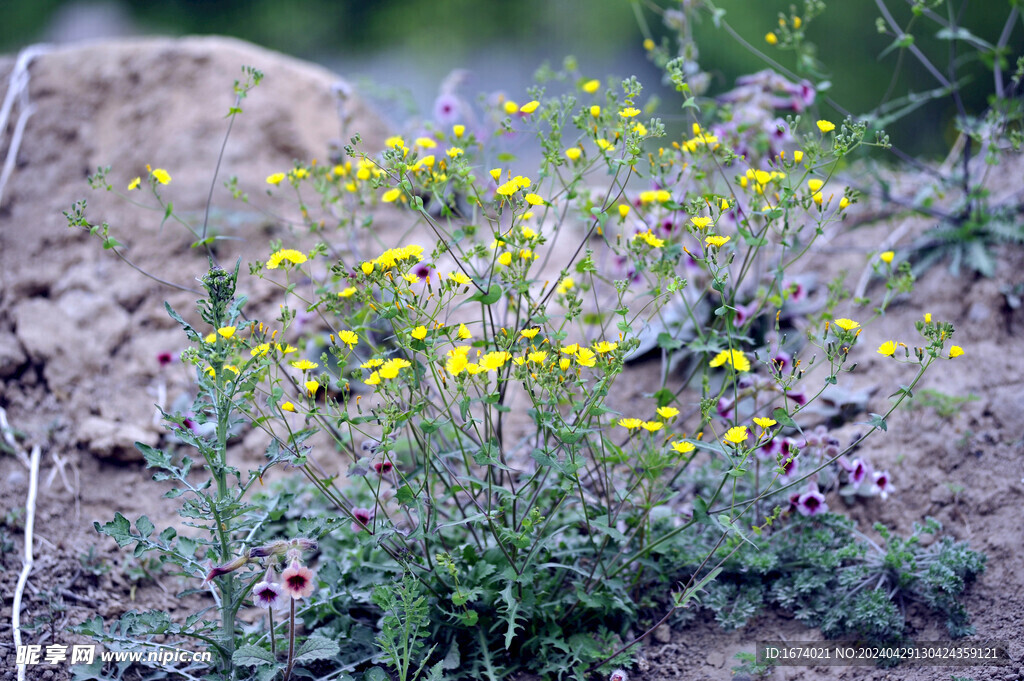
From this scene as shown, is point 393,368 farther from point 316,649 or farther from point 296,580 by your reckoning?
point 316,649

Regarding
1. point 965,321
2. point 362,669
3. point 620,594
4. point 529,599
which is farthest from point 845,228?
point 362,669

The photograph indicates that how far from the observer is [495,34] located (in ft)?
27.6

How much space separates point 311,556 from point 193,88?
2571mm

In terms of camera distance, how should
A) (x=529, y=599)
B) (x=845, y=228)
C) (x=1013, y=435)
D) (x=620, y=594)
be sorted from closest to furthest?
(x=529, y=599) → (x=620, y=594) → (x=1013, y=435) → (x=845, y=228)

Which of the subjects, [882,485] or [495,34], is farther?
[495,34]

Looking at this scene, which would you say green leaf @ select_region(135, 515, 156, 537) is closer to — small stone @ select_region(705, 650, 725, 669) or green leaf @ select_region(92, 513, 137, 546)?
green leaf @ select_region(92, 513, 137, 546)

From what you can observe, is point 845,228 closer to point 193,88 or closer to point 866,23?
point 193,88

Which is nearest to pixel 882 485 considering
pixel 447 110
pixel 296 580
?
pixel 296 580

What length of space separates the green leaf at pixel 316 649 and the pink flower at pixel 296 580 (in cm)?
21

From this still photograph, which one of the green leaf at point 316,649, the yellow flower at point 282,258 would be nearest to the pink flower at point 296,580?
the green leaf at point 316,649

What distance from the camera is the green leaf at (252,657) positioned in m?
Answer: 1.55

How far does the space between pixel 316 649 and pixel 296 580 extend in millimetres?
252

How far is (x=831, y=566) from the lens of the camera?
6.18ft

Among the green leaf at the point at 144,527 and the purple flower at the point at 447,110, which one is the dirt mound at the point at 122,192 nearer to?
the purple flower at the point at 447,110
